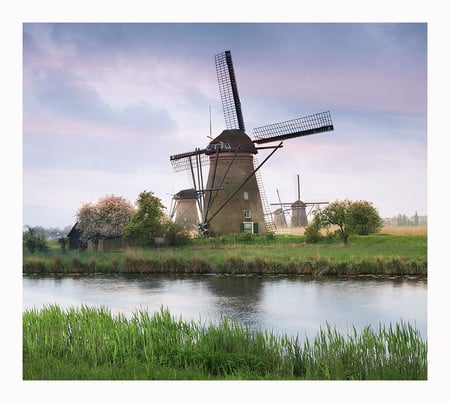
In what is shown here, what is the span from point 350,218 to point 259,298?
179 inches

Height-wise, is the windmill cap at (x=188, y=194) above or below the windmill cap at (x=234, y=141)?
below

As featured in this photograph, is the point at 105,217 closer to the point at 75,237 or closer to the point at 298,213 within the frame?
the point at 75,237

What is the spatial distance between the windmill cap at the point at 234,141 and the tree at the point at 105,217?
23.8ft

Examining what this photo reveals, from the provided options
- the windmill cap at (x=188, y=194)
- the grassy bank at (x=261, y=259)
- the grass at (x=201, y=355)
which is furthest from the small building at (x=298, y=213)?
the grass at (x=201, y=355)

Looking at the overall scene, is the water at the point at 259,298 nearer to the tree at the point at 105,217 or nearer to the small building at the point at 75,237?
the small building at the point at 75,237

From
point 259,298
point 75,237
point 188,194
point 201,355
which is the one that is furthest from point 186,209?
point 201,355

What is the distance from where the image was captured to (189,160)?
19.1 metres

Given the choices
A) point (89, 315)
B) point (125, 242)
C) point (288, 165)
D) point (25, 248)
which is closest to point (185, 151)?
point (288, 165)

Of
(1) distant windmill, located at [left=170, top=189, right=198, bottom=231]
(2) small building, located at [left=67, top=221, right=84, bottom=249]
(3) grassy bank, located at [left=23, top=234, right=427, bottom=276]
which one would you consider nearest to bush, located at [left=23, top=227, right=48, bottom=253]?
(3) grassy bank, located at [left=23, top=234, right=427, bottom=276]

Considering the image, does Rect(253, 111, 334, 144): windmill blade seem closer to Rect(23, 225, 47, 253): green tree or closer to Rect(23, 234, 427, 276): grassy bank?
Rect(23, 234, 427, 276): grassy bank

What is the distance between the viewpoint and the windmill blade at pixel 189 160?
18.4 metres

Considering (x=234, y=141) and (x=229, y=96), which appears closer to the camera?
(x=229, y=96)

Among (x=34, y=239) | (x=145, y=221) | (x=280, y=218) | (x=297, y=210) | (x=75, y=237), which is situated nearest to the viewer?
(x=34, y=239)
